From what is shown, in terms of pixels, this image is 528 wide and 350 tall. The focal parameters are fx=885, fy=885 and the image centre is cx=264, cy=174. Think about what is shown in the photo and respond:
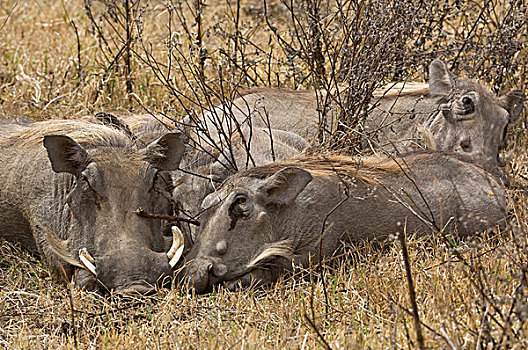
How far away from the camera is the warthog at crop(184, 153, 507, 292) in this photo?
3.78m

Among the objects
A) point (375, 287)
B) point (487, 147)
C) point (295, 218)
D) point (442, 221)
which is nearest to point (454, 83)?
point (487, 147)

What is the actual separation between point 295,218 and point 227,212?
31 centimetres

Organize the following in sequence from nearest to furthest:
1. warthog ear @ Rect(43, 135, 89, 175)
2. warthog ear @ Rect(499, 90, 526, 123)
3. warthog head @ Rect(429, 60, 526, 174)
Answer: warthog ear @ Rect(43, 135, 89, 175)
warthog head @ Rect(429, 60, 526, 174)
warthog ear @ Rect(499, 90, 526, 123)

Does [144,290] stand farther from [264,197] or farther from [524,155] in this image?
[524,155]

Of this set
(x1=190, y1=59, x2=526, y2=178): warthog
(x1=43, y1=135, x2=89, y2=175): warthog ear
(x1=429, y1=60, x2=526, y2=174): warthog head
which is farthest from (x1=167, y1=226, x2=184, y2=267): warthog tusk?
(x1=429, y1=60, x2=526, y2=174): warthog head

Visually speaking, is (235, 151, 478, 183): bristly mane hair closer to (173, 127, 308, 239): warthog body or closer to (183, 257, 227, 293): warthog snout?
(173, 127, 308, 239): warthog body

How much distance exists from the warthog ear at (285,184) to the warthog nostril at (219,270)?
0.38 meters

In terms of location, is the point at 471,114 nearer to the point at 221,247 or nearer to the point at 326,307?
the point at 221,247

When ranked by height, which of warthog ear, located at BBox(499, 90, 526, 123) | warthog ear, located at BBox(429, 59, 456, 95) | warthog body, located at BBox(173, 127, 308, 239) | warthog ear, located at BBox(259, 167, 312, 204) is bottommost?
warthog body, located at BBox(173, 127, 308, 239)

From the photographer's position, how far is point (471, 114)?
505cm

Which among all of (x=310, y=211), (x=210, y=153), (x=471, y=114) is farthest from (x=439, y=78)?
(x=310, y=211)

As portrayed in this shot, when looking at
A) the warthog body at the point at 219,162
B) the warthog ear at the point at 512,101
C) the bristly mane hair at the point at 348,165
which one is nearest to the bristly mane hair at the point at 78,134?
the warthog body at the point at 219,162

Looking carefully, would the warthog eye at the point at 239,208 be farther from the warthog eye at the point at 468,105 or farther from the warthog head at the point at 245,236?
the warthog eye at the point at 468,105

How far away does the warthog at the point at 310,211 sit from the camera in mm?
3781
